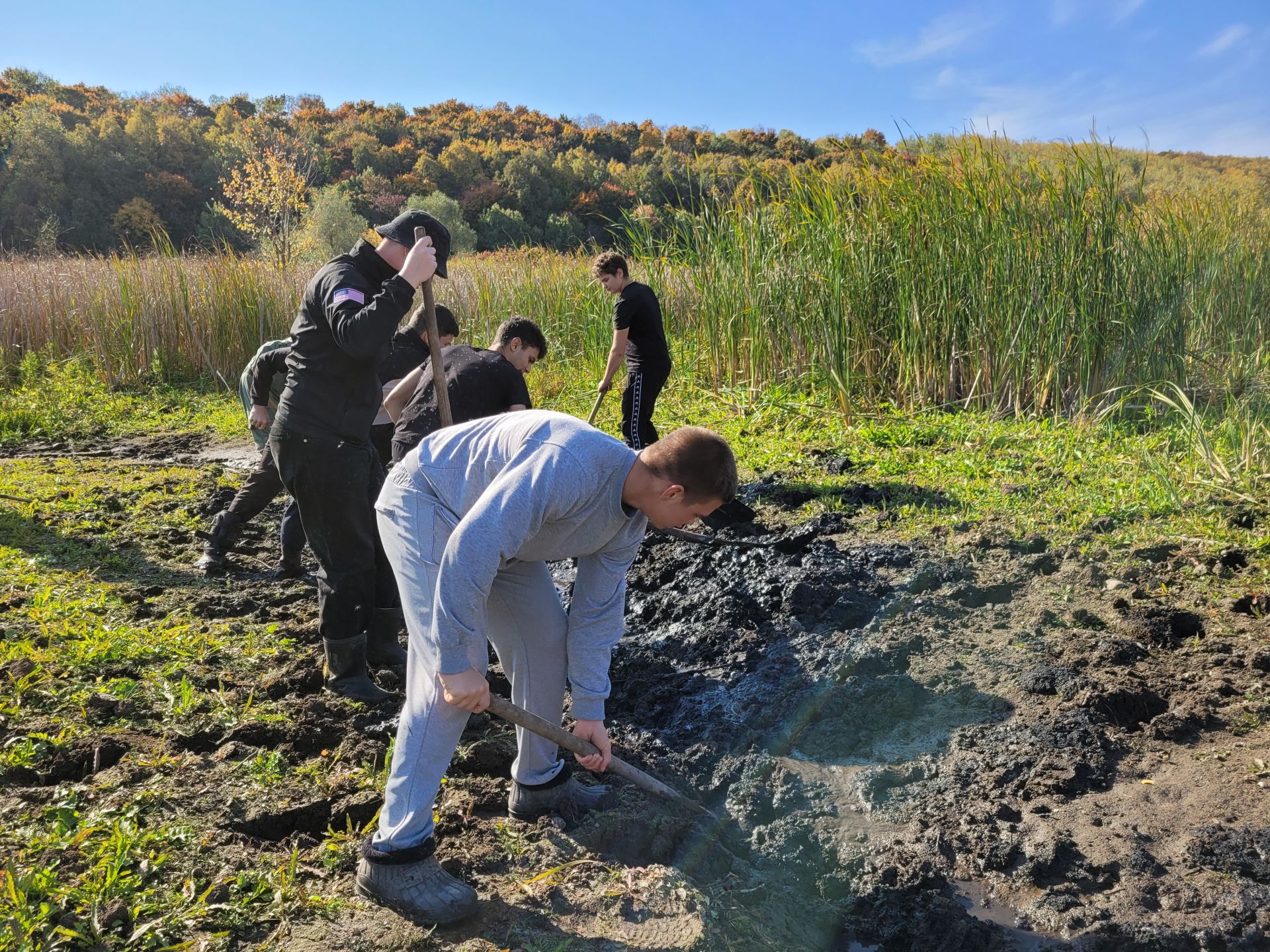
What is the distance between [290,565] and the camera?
532 centimetres

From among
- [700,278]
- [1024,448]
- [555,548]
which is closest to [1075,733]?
[555,548]

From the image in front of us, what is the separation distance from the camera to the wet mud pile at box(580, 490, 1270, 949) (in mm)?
2654

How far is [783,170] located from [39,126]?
96.9ft

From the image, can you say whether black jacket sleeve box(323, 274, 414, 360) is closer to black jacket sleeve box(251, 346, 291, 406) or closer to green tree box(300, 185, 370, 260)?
black jacket sleeve box(251, 346, 291, 406)

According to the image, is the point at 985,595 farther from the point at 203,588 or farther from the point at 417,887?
the point at 203,588

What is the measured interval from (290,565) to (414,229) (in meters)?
2.64

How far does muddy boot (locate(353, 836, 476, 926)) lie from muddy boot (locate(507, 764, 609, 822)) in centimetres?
47

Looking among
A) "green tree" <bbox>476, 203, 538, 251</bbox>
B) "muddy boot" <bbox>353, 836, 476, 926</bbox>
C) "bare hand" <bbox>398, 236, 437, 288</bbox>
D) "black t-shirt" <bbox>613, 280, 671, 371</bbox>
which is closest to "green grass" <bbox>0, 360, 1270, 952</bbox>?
"muddy boot" <bbox>353, 836, 476, 926</bbox>

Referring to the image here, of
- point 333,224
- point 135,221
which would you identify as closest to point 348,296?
point 333,224

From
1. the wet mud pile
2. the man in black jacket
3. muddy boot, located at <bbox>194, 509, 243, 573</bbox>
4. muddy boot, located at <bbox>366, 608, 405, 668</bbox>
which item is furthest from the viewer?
muddy boot, located at <bbox>194, 509, 243, 573</bbox>

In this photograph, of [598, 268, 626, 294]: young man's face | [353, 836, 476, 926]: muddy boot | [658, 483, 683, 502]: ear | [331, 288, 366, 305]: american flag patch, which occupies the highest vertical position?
[598, 268, 626, 294]: young man's face

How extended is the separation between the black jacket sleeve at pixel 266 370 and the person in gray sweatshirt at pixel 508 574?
269 centimetres

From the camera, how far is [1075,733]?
336 cm

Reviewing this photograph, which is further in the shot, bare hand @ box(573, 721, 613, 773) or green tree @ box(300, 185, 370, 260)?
green tree @ box(300, 185, 370, 260)
